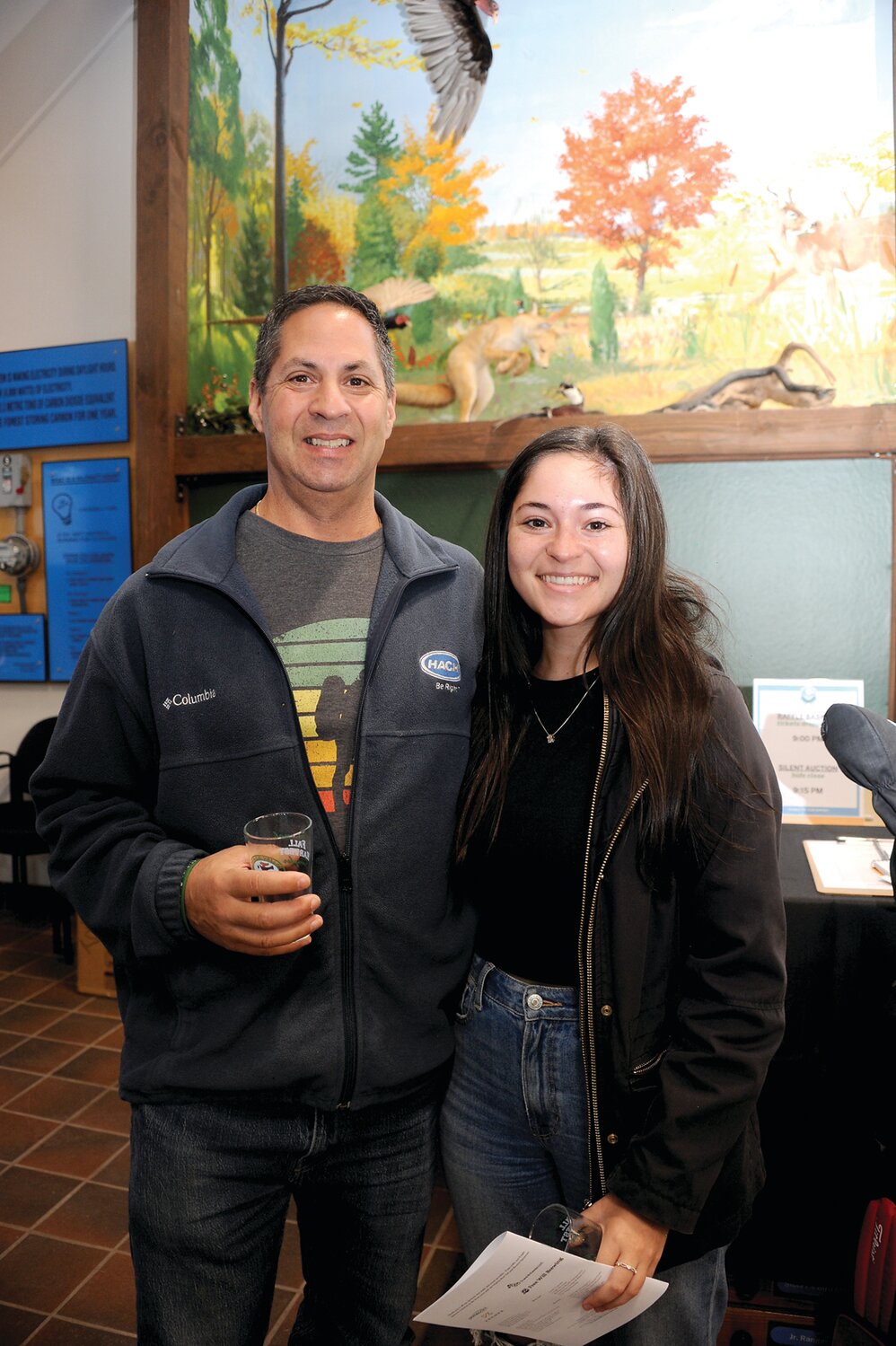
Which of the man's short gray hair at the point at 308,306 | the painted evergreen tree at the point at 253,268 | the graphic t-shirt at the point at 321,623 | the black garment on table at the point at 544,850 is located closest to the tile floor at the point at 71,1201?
the black garment on table at the point at 544,850

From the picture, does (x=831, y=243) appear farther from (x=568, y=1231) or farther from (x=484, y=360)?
(x=568, y=1231)

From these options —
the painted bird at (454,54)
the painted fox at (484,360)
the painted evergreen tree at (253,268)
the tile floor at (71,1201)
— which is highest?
the painted bird at (454,54)

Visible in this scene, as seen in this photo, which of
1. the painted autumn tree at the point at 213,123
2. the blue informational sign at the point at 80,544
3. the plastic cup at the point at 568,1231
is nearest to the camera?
the plastic cup at the point at 568,1231

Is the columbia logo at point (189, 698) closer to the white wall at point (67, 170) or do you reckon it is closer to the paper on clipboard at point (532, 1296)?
the paper on clipboard at point (532, 1296)

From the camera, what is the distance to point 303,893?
1.20 metres

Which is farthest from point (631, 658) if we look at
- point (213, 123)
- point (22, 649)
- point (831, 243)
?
point (22, 649)

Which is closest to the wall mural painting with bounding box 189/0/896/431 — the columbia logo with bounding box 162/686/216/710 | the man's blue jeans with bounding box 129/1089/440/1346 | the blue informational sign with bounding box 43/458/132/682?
the blue informational sign with bounding box 43/458/132/682

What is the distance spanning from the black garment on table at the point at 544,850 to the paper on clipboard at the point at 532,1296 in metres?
0.33

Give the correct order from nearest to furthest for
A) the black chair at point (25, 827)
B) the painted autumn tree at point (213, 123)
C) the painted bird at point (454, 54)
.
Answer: the painted bird at point (454, 54) → the painted autumn tree at point (213, 123) → the black chair at point (25, 827)

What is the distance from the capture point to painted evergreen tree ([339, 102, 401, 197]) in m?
3.41

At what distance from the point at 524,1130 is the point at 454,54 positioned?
3636 millimetres

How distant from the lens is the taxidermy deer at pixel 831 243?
2.93m

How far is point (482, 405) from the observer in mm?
3322

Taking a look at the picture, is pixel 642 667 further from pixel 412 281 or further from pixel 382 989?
pixel 412 281
